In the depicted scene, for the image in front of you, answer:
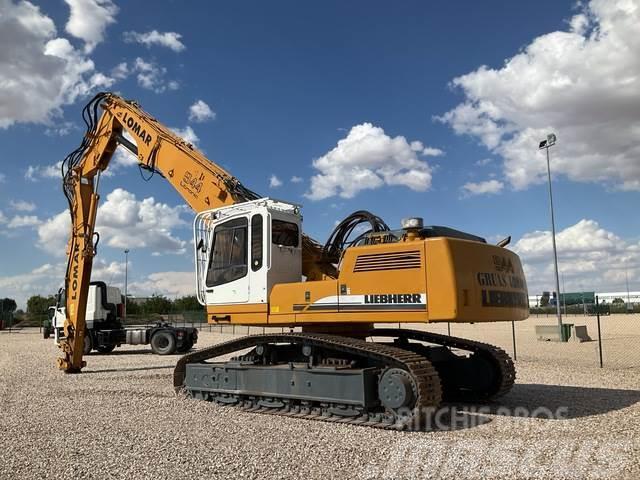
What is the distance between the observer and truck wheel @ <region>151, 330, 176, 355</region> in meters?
23.3

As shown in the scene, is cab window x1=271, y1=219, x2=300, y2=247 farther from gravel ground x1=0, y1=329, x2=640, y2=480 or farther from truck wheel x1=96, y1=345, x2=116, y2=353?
truck wheel x1=96, y1=345, x2=116, y2=353

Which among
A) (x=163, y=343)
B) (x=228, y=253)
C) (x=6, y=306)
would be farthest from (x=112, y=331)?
(x=6, y=306)

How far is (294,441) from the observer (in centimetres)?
758

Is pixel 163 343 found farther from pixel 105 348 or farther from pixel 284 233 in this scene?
pixel 284 233

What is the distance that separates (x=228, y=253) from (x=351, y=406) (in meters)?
3.54

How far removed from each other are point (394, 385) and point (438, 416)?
134 centimetres

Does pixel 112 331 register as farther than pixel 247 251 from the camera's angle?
Yes

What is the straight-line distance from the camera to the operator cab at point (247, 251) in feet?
32.9

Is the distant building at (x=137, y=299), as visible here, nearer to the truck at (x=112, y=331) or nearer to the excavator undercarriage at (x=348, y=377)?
the truck at (x=112, y=331)

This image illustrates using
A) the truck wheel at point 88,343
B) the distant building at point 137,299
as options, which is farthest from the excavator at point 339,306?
the distant building at point 137,299

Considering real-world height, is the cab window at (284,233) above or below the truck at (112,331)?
above

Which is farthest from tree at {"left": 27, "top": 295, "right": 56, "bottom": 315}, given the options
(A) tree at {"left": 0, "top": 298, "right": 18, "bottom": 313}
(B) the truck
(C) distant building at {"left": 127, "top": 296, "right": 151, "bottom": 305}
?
(B) the truck

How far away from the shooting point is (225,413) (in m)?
9.66

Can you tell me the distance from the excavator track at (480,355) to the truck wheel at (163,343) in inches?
565
